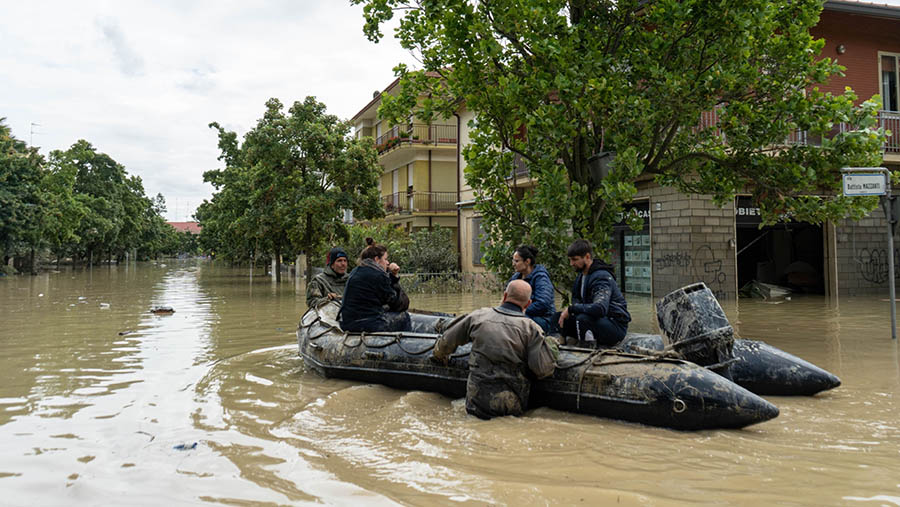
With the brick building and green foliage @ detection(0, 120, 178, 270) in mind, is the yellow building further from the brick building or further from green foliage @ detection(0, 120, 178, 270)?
green foliage @ detection(0, 120, 178, 270)

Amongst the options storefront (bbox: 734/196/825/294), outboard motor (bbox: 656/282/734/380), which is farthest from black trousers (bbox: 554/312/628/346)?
storefront (bbox: 734/196/825/294)

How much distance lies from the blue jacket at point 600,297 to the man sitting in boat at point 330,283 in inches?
174

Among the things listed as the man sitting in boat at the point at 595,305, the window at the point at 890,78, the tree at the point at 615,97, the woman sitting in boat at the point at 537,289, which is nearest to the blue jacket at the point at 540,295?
the woman sitting in boat at the point at 537,289

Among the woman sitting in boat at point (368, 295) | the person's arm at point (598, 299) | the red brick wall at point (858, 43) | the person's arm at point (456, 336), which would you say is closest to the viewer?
the person's arm at point (456, 336)

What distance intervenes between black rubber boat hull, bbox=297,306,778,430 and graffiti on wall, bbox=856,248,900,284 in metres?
16.8

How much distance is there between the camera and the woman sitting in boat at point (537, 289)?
7.18 m

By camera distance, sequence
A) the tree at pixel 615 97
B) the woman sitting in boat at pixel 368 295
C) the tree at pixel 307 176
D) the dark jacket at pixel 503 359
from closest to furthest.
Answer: the dark jacket at pixel 503 359
the woman sitting in boat at pixel 368 295
the tree at pixel 615 97
the tree at pixel 307 176

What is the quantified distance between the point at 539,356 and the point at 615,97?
511cm

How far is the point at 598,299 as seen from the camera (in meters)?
6.79

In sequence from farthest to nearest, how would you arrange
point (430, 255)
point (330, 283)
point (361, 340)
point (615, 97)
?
point (430, 255)
point (330, 283)
point (615, 97)
point (361, 340)

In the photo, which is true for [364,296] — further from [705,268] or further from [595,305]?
[705,268]

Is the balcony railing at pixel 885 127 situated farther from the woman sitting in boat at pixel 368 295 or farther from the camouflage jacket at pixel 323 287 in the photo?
the woman sitting in boat at pixel 368 295

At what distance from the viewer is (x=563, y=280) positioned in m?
10.1

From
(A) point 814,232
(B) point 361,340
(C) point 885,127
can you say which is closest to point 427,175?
(A) point 814,232
